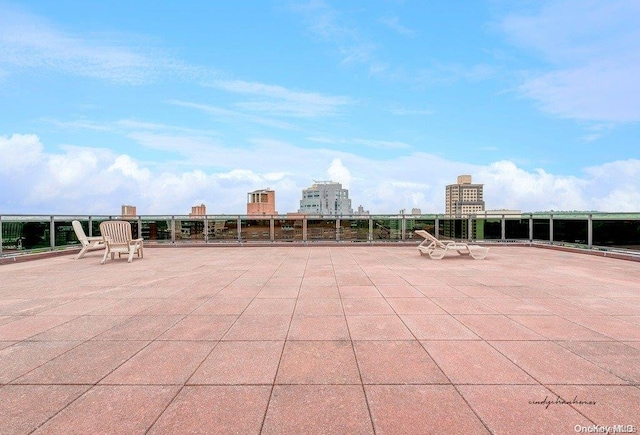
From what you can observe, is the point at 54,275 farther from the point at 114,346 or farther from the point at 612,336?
the point at 612,336

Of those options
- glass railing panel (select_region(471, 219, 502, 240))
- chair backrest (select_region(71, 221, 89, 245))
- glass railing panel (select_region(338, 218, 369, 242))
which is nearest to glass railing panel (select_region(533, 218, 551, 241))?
glass railing panel (select_region(471, 219, 502, 240))

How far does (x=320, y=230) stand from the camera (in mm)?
14938

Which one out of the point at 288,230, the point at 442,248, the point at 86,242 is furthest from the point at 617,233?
the point at 86,242

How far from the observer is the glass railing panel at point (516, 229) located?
14789 millimetres

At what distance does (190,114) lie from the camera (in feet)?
72.9

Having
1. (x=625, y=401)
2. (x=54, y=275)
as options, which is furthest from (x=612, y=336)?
(x=54, y=275)

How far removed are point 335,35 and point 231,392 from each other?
1787cm

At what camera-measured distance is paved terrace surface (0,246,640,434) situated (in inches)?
86.3

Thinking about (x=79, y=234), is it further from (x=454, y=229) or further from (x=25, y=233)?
(x=454, y=229)

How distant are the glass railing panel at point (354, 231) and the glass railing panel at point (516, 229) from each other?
20.9 ft

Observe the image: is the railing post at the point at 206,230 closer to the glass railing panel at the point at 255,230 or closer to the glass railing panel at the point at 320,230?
the glass railing panel at the point at 255,230

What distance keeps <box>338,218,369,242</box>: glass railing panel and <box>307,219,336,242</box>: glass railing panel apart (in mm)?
363

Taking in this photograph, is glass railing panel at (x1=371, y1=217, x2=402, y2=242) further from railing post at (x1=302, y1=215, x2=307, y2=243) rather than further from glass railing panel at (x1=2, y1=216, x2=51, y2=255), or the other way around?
glass railing panel at (x1=2, y1=216, x2=51, y2=255)

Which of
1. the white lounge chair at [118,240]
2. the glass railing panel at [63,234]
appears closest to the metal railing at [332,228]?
the glass railing panel at [63,234]
